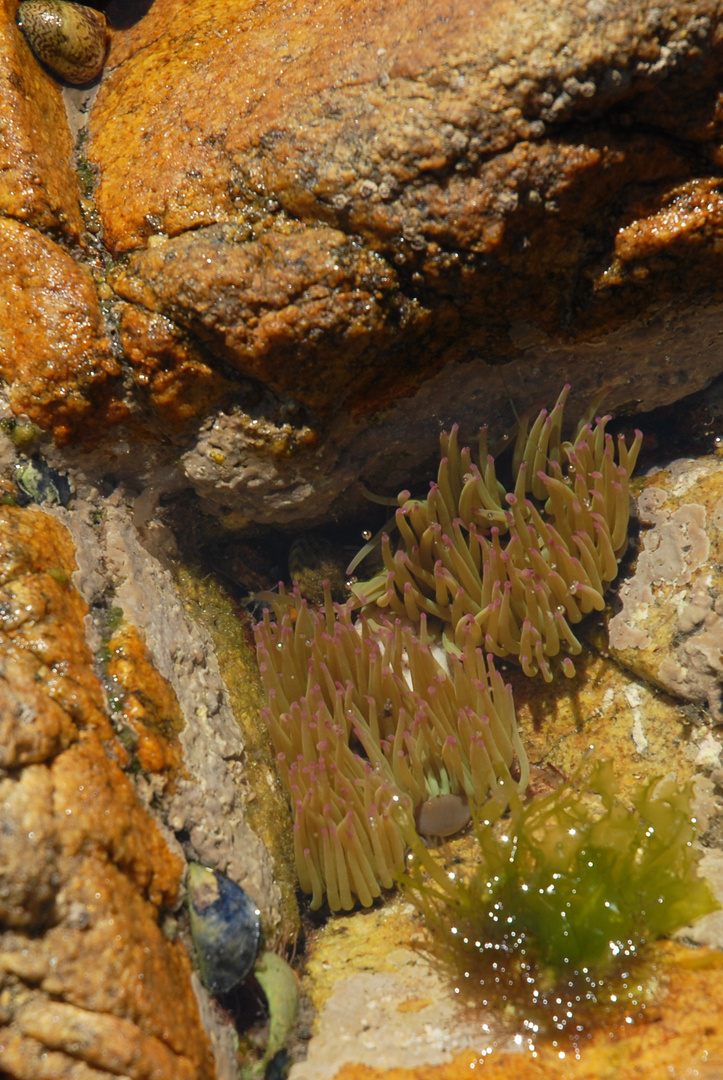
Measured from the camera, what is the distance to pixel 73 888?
2090 mm

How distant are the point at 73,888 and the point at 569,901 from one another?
5.76 ft

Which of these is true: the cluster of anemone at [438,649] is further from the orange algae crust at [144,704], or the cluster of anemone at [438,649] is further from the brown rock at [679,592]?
the orange algae crust at [144,704]

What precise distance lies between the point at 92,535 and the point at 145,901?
5.17 feet

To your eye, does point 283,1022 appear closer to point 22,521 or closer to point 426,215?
point 22,521

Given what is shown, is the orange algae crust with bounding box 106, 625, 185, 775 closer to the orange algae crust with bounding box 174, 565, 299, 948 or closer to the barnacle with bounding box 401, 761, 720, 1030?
the orange algae crust with bounding box 174, 565, 299, 948

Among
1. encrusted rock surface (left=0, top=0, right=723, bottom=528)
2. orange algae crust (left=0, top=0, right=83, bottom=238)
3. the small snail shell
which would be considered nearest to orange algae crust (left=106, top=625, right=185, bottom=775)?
encrusted rock surface (left=0, top=0, right=723, bottom=528)

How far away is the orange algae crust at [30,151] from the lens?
2.98 meters

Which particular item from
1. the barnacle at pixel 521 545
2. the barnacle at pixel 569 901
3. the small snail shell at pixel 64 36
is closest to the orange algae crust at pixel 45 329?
the small snail shell at pixel 64 36

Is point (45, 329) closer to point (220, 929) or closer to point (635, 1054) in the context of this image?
point (220, 929)

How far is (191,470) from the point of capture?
329cm

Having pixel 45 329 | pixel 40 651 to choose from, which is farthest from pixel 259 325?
pixel 40 651

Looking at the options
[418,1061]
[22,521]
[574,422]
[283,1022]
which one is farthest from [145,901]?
[574,422]

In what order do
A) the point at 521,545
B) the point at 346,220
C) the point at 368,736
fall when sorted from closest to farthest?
the point at 346,220, the point at 368,736, the point at 521,545

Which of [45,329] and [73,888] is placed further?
[45,329]
